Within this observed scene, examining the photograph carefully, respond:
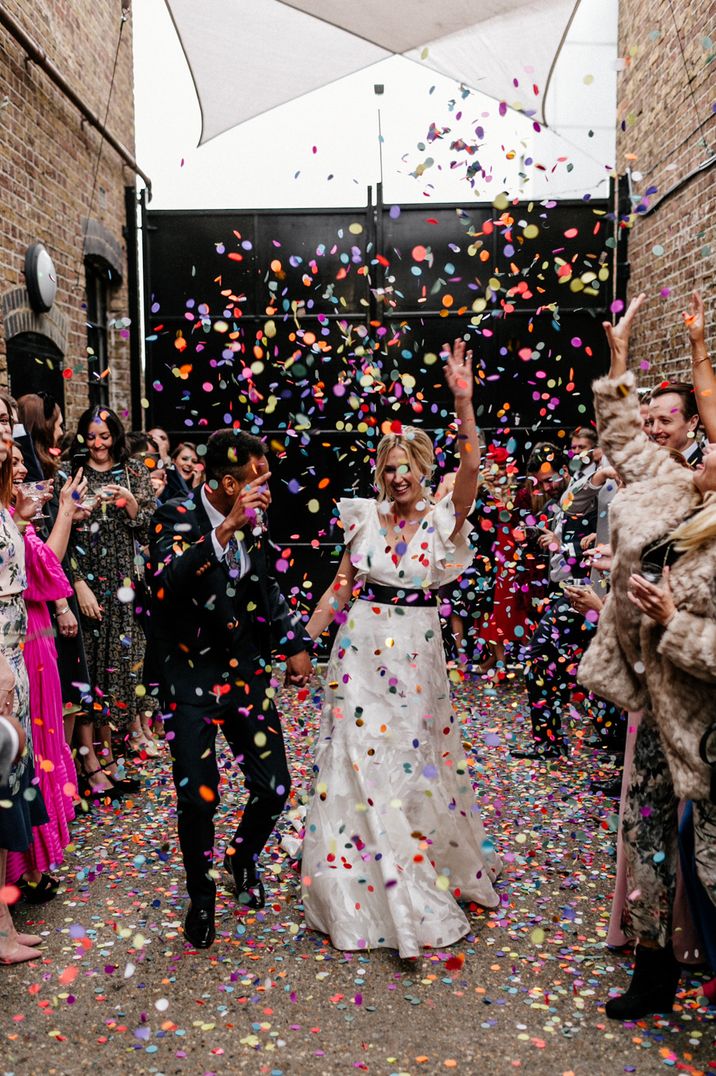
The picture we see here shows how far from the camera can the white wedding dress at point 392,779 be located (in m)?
3.36

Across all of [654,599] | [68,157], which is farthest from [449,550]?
A: [68,157]

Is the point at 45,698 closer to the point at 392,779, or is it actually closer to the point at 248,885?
the point at 248,885

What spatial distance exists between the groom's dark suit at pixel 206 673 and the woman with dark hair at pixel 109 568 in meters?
1.66

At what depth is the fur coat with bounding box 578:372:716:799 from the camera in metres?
2.58

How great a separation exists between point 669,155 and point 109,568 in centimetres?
541

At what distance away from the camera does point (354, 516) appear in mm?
3824

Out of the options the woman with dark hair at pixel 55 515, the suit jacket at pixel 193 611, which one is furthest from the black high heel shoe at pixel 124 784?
the suit jacket at pixel 193 611

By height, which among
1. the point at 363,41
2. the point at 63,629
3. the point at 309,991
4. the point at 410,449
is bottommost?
the point at 309,991

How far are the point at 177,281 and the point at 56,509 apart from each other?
5398 millimetres

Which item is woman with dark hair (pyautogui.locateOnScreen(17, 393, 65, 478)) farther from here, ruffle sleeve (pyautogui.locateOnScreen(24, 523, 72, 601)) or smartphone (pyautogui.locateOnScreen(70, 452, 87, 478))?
smartphone (pyautogui.locateOnScreen(70, 452, 87, 478))

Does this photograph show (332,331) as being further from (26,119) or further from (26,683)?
(26,683)

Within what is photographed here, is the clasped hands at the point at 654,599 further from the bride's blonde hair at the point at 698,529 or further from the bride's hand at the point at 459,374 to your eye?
the bride's hand at the point at 459,374

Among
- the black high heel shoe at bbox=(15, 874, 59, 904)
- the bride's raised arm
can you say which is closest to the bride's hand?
the bride's raised arm

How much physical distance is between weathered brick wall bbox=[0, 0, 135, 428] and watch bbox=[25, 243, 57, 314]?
0.06 meters
